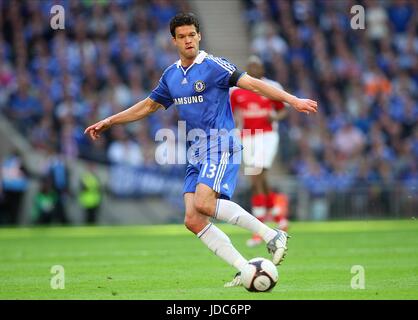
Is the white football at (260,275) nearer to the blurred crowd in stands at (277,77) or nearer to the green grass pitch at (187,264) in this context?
the green grass pitch at (187,264)

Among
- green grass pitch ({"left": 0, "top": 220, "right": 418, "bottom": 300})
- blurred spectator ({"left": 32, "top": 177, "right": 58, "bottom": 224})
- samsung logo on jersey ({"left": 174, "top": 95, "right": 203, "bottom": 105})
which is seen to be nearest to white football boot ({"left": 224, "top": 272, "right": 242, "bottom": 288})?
green grass pitch ({"left": 0, "top": 220, "right": 418, "bottom": 300})

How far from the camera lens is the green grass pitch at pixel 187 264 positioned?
9.37 metres

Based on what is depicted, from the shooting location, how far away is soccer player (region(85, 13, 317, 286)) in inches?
369

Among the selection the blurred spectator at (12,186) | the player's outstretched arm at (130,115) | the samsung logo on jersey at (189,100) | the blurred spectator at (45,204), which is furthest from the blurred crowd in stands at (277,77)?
the samsung logo on jersey at (189,100)

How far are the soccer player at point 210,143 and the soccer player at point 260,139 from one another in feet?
→ 19.5

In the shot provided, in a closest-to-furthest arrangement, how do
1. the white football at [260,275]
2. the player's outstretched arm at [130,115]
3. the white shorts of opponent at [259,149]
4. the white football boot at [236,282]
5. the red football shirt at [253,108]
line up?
the white football at [260,275] < the white football boot at [236,282] < the player's outstretched arm at [130,115] < the white shorts of opponent at [259,149] < the red football shirt at [253,108]

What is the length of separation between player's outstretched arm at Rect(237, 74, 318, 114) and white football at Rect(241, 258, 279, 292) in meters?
1.47

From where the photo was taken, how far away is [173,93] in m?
9.87

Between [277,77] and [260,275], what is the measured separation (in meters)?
16.3

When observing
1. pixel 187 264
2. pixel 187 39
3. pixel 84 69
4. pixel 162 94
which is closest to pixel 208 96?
pixel 187 39

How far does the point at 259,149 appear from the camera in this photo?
15.9 m
